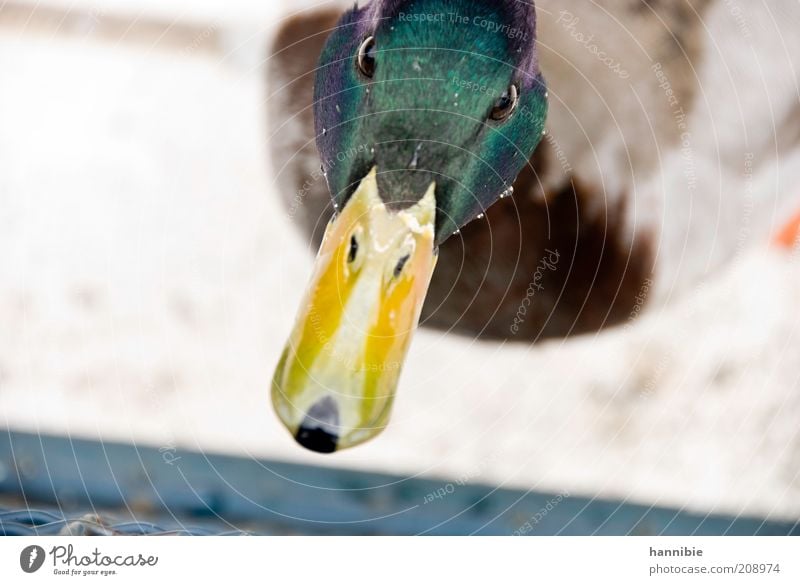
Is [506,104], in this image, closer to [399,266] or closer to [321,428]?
[399,266]

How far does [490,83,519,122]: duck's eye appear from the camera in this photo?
29.8 inches

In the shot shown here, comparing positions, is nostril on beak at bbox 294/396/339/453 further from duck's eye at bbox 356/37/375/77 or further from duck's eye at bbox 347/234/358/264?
duck's eye at bbox 356/37/375/77

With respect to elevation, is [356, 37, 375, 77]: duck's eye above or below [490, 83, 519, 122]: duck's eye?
above

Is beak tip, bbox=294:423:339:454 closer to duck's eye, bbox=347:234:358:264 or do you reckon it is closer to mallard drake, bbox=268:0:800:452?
mallard drake, bbox=268:0:800:452

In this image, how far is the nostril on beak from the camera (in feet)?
2.41

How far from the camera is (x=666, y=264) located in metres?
0.94

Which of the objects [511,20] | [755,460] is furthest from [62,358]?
[755,460]

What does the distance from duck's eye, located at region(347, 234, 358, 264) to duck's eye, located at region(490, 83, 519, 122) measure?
163 mm

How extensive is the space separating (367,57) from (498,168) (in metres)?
0.16

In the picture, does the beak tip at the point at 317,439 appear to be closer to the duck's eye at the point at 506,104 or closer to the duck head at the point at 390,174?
the duck head at the point at 390,174

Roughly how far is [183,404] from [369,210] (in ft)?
0.95

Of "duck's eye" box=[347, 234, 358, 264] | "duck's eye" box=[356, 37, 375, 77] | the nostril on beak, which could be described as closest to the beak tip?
the nostril on beak

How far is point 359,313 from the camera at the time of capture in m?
0.72

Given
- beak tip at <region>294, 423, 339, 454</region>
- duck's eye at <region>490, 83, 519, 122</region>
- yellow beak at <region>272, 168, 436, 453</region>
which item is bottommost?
beak tip at <region>294, 423, 339, 454</region>
